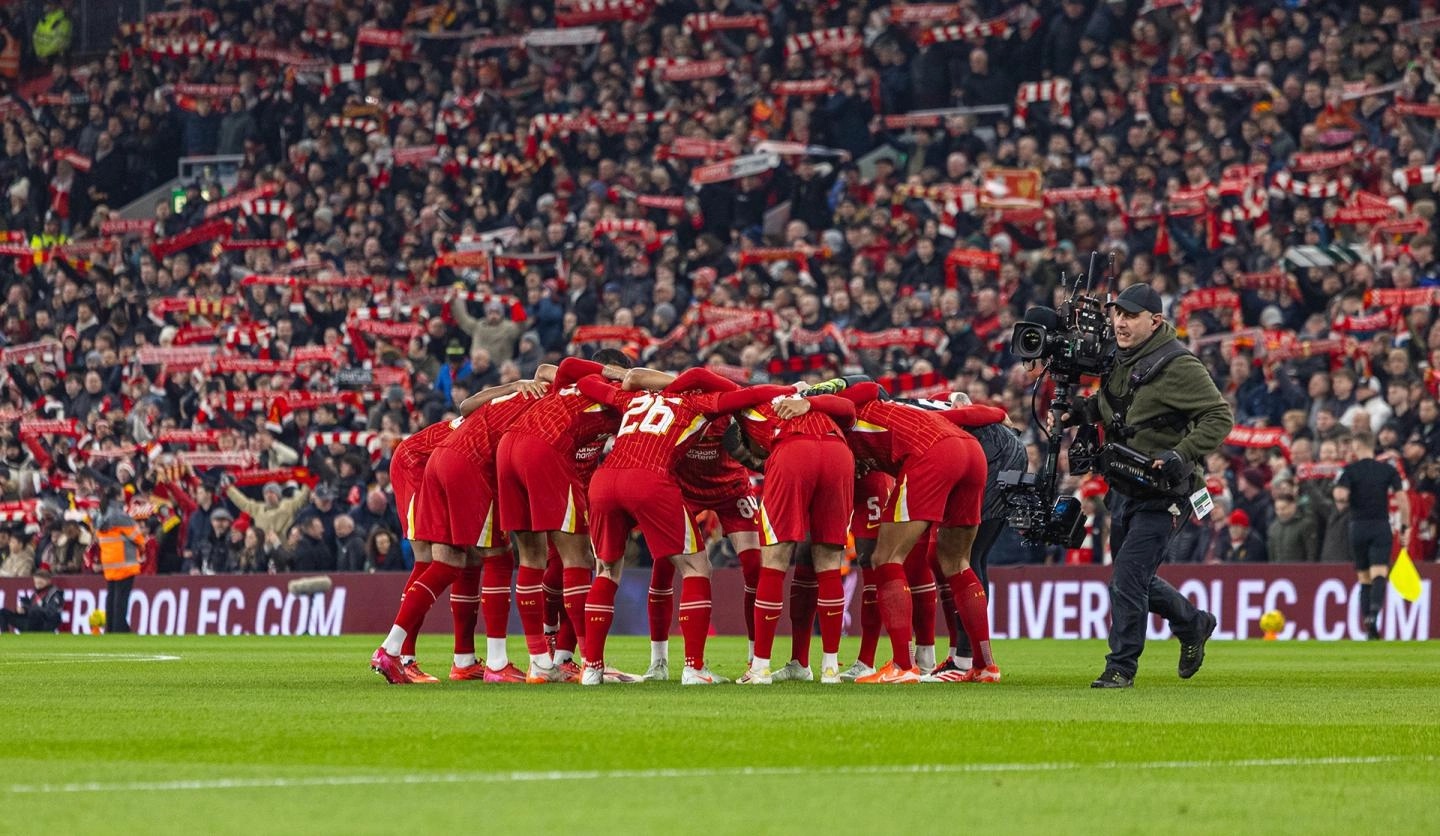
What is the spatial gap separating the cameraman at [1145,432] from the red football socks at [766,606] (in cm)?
189

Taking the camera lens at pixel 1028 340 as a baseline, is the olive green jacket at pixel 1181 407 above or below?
below

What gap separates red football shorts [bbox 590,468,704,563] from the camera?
1281 centimetres

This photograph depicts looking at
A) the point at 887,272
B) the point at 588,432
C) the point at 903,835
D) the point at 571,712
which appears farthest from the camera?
the point at 887,272

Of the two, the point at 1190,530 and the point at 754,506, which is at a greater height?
the point at 754,506

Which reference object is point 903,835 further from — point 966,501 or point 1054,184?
point 1054,184

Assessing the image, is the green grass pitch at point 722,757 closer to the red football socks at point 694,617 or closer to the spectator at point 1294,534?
the red football socks at point 694,617

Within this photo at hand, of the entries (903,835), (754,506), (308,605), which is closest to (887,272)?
(308,605)

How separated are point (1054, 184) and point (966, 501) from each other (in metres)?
15.0

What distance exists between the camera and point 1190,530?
2308 centimetres

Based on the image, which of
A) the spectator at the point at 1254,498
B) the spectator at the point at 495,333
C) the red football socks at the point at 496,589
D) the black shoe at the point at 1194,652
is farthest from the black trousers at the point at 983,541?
the spectator at the point at 495,333

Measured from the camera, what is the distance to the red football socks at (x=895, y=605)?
12922 millimetres

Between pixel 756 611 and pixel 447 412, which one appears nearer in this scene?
pixel 756 611

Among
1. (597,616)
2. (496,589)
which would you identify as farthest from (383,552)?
(597,616)

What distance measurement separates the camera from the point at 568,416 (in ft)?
44.3
